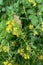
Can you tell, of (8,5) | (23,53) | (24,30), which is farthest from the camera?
(8,5)

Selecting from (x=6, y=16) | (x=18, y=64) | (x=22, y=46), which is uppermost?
(x=6, y=16)

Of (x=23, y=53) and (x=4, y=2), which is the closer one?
(x=23, y=53)

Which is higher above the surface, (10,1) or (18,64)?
(10,1)

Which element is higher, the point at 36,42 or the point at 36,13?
the point at 36,13

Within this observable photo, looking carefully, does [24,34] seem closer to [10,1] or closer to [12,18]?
[12,18]

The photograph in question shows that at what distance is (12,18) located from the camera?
2920 mm

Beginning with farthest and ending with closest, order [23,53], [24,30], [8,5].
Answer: [8,5], [24,30], [23,53]

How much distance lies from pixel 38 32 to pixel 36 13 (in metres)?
0.25

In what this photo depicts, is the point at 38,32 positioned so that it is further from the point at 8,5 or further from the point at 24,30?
the point at 8,5

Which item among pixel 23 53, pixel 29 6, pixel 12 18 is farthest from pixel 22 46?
pixel 29 6

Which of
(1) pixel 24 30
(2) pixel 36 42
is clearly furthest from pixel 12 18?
(2) pixel 36 42

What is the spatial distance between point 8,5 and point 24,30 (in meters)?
0.45

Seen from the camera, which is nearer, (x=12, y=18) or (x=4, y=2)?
(x=12, y=18)

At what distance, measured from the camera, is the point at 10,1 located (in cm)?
325
